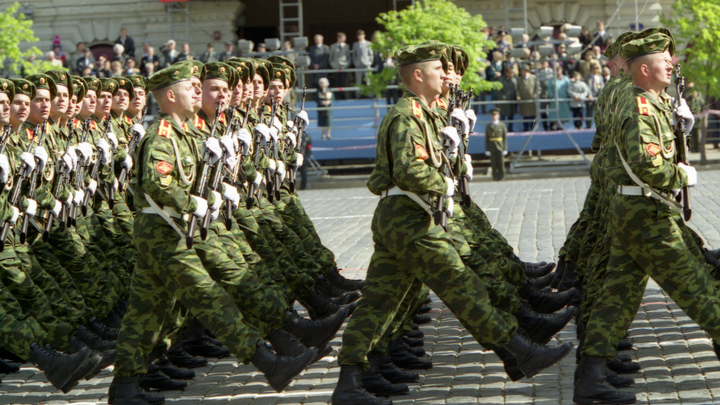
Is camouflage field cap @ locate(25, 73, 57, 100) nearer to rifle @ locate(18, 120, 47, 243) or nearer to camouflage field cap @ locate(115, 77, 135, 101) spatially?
rifle @ locate(18, 120, 47, 243)

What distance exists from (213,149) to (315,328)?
1.51 metres

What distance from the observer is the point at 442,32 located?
72.7 ft

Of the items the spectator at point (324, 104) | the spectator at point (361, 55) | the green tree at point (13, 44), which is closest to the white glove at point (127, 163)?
the spectator at point (324, 104)

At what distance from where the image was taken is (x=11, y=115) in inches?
285

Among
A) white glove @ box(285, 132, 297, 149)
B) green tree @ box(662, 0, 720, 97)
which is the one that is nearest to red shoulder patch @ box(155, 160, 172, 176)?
white glove @ box(285, 132, 297, 149)

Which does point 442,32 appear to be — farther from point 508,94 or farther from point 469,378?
point 469,378

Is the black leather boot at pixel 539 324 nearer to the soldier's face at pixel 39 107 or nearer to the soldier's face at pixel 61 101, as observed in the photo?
the soldier's face at pixel 39 107

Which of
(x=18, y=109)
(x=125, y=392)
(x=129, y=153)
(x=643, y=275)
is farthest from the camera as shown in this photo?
(x=129, y=153)

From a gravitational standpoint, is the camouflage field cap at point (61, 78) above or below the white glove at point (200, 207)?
above

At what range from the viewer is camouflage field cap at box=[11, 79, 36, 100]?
723 cm

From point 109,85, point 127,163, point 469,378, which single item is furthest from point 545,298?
point 109,85

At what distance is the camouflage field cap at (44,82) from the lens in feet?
24.7

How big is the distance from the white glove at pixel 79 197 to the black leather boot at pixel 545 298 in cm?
325

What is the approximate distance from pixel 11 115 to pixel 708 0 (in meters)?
17.0
